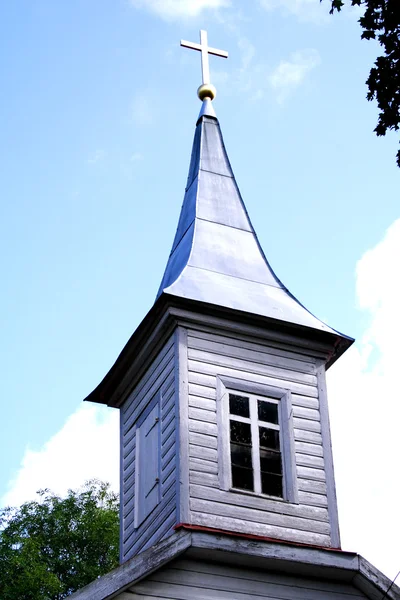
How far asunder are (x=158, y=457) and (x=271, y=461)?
1597mm

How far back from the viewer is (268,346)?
1741 cm

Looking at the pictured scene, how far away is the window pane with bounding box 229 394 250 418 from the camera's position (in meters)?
16.6

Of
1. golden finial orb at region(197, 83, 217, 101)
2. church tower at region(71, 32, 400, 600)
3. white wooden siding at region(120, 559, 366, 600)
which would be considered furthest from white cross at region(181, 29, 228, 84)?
white wooden siding at region(120, 559, 366, 600)

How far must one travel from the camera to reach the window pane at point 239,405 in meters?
16.6

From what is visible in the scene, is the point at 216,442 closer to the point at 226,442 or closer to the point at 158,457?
the point at 226,442

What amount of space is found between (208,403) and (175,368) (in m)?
0.69

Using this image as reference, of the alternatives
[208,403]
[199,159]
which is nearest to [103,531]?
[199,159]

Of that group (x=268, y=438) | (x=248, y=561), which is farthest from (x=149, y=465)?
(x=248, y=561)

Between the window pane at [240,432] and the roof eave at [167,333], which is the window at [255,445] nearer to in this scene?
the window pane at [240,432]

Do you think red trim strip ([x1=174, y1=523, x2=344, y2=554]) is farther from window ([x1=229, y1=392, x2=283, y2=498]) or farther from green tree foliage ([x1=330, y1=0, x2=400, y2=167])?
green tree foliage ([x1=330, y1=0, x2=400, y2=167])

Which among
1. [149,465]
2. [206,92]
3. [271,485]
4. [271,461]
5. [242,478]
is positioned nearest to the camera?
[242,478]

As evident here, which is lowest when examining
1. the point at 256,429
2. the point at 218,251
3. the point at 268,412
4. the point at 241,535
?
the point at 241,535

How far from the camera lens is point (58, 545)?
1292 inches

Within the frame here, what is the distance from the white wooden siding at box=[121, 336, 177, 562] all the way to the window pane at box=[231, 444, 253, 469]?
874mm
